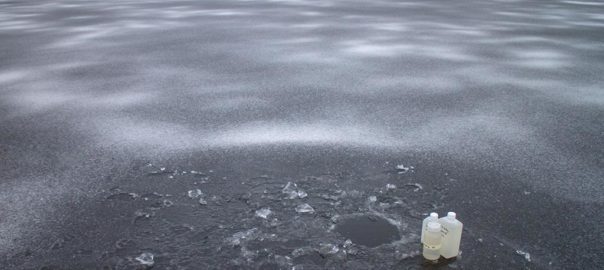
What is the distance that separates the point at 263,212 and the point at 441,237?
43.3 inches

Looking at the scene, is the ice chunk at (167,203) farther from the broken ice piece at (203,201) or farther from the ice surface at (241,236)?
the ice surface at (241,236)

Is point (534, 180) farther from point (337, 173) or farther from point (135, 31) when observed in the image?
point (135, 31)

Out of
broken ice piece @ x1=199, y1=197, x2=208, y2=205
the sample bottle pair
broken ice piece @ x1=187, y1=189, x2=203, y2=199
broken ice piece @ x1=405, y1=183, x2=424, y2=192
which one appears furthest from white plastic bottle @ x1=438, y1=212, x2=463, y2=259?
broken ice piece @ x1=187, y1=189, x2=203, y2=199

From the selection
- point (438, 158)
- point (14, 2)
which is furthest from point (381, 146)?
point (14, 2)

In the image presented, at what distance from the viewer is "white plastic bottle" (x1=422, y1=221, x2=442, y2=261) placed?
8.66ft

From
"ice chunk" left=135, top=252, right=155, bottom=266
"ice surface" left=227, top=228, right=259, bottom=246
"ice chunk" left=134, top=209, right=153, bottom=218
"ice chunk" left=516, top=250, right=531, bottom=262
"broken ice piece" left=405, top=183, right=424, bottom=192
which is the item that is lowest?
"ice chunk" left=135, top=252, right=155, bottom=266

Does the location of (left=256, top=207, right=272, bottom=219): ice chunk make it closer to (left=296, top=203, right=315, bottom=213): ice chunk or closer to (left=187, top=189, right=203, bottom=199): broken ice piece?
(left=296, top=203, right=315, bottom=213): ice chunk

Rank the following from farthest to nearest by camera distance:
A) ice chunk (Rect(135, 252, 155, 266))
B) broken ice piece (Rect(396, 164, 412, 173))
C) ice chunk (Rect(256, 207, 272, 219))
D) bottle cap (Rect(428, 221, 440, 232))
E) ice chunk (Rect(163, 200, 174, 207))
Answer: broken ice piece (Rect(396, 164, 412, 173)), ice chunk (Rect(163, 200, 174, 207)), ice chunk (Rect(256, 207, 272, 219)), ice chunk (Rect(135, 252, 155, 266)), bottle cap (Rect(428, 221, 440, 232))

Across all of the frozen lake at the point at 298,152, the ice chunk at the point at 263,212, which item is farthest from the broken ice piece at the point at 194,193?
the ice chunk at the point at 263,212

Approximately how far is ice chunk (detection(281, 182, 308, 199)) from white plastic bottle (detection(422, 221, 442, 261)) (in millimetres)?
965

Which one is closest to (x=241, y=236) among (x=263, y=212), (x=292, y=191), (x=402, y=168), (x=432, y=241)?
(x=263, y=212)

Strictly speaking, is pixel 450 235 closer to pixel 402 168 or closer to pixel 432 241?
pixel 432 241

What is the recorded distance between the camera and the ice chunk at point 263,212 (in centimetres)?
317

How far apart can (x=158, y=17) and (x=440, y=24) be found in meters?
5.96
